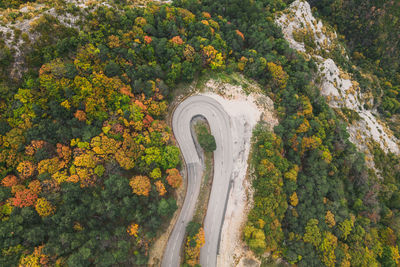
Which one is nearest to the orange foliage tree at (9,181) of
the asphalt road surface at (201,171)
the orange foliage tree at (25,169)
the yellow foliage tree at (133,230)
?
the orange foliage tree at (25,169)

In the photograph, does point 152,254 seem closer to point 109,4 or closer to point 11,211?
point 11,211

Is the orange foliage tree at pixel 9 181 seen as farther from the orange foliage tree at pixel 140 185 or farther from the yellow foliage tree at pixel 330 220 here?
the yellow foliage tree at pixel 330 220

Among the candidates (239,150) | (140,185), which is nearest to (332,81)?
(239,150)

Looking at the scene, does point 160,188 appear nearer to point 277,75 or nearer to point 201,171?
point 201,171

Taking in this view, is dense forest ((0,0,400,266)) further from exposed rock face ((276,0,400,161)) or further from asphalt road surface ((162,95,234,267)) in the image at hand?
exposed rock face ((276,0,400,161))

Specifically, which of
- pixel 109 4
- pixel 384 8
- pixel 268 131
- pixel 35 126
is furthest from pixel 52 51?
pixel 384 8

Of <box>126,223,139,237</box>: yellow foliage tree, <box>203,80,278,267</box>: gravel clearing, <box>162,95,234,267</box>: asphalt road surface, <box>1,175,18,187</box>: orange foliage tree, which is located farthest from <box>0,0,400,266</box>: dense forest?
<box>162,95,234,267</box>: asphalt road surface
